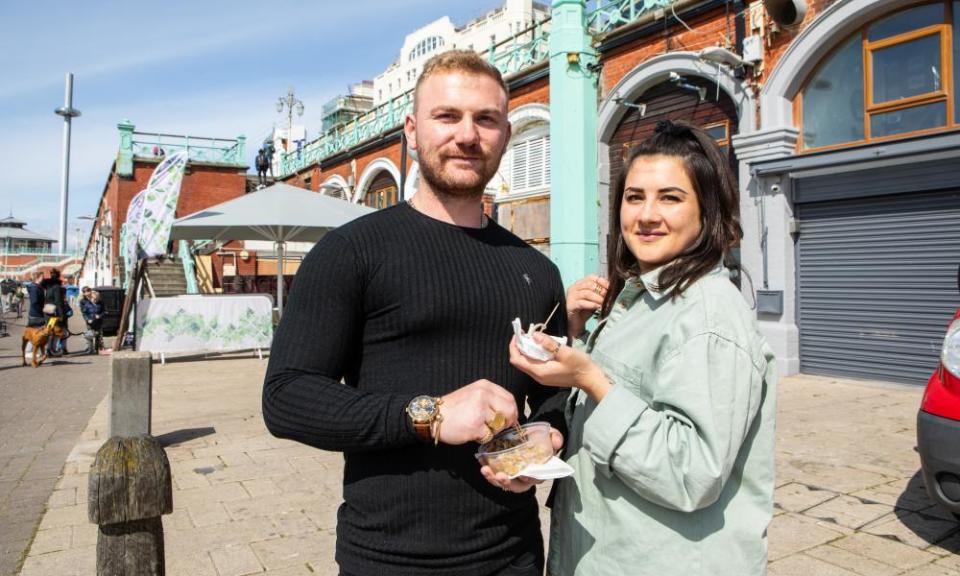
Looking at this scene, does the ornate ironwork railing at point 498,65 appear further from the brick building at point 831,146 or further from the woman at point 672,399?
the woman at point 672,399

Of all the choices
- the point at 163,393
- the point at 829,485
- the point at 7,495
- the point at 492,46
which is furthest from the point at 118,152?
the point at 829,485

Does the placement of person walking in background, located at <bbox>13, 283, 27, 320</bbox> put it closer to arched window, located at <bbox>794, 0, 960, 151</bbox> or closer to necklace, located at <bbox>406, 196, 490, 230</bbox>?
arched window, located at <bbox>794, 0, 960, 151</bbox>

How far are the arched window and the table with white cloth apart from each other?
33.2ft

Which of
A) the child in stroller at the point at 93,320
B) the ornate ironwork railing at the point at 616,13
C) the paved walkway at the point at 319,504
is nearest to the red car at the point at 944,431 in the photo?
the paved walkway at the point at 319,504

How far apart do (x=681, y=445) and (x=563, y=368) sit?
0.29 m

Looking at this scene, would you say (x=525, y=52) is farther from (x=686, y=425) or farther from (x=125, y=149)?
(x=125, y=149)

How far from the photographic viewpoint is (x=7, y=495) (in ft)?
17.3

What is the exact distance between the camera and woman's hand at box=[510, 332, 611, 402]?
146 centimetres

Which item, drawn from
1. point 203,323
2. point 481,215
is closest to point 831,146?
point 481,215

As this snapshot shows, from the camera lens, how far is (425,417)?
153 centimetres

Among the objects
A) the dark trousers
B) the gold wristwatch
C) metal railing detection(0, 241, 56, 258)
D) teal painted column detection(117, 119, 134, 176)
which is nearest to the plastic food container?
the gold wristwatch

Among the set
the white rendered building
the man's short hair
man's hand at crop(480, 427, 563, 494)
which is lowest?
man's hand at crop(480, 427, 563, 494)

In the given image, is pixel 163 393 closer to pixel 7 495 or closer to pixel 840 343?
pixel 7 495

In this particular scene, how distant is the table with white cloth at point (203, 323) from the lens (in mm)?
12461
